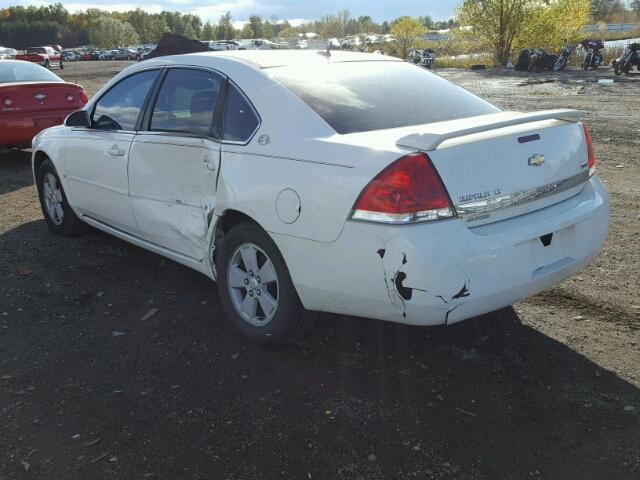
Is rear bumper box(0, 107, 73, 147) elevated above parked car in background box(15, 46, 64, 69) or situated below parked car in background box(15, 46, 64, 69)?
above

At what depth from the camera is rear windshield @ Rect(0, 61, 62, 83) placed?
9.33m

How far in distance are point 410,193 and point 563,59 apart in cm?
2775

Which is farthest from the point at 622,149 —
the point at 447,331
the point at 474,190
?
the point at 474,190

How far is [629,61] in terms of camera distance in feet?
73.2

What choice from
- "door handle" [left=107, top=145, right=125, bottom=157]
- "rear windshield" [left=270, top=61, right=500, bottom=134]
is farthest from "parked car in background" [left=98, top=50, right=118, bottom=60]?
"rear windshield" [left=270, top=61, right=500, bottom=134]

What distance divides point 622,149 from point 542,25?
29761 millimetres

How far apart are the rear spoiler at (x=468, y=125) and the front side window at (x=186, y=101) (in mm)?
1375

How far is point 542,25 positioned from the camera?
35281mm

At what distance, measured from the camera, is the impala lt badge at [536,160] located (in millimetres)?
3090

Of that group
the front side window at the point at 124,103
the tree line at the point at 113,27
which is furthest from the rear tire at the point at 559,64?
the tree line at the point at 113,27

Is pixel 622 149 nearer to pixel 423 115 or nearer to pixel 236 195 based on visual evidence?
pixel 423 115

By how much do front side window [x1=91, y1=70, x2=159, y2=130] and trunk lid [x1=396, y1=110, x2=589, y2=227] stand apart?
7.28ft

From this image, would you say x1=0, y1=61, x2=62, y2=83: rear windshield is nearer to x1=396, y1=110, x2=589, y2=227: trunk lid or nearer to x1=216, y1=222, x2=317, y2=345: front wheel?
x1=216, y1=222, x2=317, y2=345: front wheel

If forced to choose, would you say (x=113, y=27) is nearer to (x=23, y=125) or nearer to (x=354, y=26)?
(x=354, y=26)
